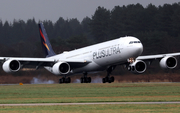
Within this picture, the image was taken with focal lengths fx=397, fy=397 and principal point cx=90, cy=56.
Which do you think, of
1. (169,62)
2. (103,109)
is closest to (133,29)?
(169,62)

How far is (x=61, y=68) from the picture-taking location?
48781 millimetres

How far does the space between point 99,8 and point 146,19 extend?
92.1 ft

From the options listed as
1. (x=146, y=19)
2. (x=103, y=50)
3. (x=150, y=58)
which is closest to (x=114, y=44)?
(x=103, y=50)

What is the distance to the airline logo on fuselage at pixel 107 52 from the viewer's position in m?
44.8

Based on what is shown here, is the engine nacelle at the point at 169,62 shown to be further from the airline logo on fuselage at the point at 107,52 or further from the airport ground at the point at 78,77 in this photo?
the airport ground at the point at 78,77

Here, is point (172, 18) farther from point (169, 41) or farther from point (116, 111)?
point (116, 111)

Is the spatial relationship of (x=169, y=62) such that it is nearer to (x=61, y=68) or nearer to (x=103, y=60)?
(x=103, y=60)

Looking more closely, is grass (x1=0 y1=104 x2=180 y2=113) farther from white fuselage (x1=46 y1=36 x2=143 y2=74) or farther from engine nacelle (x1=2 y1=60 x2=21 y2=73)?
engine nacelle (x1=2 y1=60 x2=21 y2=73)

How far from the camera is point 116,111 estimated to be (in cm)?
1809

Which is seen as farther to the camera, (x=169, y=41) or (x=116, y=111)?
(x=169, y=41)

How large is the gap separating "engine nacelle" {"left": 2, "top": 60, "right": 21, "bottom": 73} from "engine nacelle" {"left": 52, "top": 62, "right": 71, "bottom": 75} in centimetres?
430

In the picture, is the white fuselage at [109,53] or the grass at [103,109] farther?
the white fuselage at [109,53]

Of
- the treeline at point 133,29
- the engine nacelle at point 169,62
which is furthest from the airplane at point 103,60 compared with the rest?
the treeline at point 133,29

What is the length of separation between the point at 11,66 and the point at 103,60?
1074 centimetres
